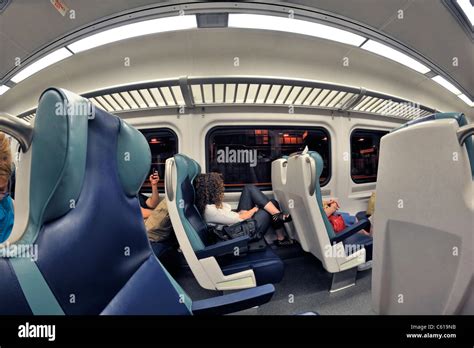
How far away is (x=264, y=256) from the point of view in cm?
131

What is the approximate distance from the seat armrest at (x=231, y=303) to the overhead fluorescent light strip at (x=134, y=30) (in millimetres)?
1223

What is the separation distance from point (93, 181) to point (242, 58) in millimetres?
897

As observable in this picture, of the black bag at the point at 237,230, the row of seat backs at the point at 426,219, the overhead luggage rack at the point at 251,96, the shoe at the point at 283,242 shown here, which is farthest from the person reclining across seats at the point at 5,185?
the shoe at the point at 283,242

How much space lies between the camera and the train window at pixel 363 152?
3.58ft

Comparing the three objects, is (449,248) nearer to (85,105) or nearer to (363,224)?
(363,224)

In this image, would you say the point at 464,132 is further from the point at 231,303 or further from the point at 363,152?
the point at 231,303

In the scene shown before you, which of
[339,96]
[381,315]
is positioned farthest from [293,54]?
[381,315]

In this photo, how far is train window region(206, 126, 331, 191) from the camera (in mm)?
1152

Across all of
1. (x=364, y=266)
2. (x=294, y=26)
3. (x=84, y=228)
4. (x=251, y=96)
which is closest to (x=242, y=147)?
(x=251, y=96)

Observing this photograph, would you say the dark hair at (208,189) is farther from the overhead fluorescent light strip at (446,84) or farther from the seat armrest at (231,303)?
the overhead fluorescent light strip at (446,84)

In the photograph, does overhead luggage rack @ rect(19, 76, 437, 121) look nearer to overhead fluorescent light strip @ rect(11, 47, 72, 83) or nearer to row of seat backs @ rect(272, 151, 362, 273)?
overhead fluorescent light strip @ rect(11, 47, 72, 83)

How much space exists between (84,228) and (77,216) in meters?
0.04

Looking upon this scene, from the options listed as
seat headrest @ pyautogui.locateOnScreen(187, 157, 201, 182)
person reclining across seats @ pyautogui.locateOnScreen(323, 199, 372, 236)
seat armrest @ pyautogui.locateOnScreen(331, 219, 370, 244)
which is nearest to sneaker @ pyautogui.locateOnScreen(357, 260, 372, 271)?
person reclining across seats @ pyautogui.locateOnScreen(323, 199, 372, 236)

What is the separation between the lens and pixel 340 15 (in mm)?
873
